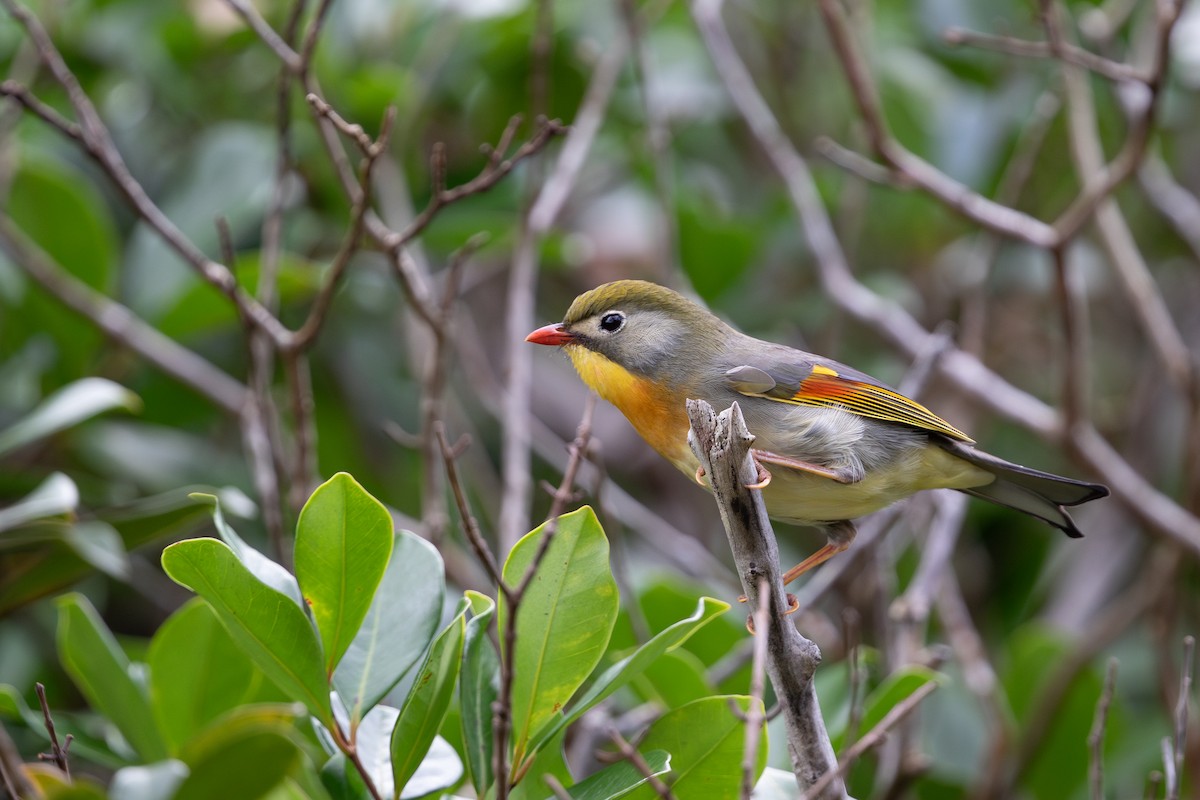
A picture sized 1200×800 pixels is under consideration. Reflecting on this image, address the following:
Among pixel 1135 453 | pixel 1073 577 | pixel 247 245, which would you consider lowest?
pixel 1073 577

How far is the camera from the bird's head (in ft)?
11.0

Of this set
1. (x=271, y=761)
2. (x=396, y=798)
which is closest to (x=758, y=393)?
(x=396, y=798)

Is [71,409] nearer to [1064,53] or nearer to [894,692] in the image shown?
[894,692]

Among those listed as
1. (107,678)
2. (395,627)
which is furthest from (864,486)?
(107,678)

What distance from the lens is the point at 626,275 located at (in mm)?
5980

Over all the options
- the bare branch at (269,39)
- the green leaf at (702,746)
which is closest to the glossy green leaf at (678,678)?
the green leaf at (702,746)

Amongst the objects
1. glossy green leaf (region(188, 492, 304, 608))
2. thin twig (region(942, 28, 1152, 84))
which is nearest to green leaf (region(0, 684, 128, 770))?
glossy green leaf (region(188, 492, 304, 608))

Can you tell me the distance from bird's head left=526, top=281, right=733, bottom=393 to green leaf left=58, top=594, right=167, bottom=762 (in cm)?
135

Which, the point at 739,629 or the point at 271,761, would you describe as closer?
the point at 271,761

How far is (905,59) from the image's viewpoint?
5969mm

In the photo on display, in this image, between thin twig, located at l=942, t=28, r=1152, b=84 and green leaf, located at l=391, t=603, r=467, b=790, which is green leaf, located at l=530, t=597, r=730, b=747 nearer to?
green leaf, located at l=391, t=603, r=467, b=790

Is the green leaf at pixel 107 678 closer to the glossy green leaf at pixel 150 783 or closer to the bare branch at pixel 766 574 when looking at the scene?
the glossy green leaf at pixel 150 783

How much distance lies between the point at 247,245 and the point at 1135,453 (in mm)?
4073

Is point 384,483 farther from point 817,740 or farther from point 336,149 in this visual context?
point 817,740
